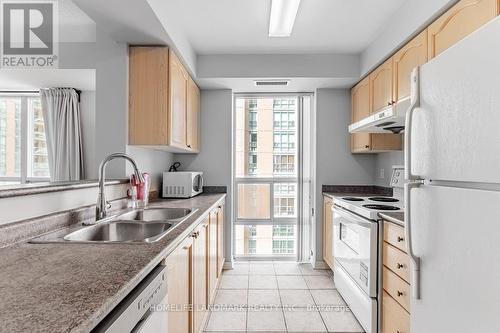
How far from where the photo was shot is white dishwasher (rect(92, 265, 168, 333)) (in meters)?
0.79

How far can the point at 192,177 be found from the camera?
10.4 feet

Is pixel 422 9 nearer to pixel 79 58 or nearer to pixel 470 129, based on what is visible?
pixel 470 129

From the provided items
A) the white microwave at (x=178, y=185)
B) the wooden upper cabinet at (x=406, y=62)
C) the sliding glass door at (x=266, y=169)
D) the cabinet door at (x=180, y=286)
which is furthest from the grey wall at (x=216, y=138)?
the cabinet door at (x=180, y=286)

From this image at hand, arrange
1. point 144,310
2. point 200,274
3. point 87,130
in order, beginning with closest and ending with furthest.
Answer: point 144,310 < point 200,274 < point 87,130

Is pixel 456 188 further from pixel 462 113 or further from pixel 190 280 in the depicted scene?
pixel 190 280

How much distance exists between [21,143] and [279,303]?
4163 mm

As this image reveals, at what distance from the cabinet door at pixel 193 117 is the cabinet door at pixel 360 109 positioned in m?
1.87

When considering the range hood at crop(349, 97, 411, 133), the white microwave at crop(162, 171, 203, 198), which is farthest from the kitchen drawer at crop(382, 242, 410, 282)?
the white microwave at crop(162, 171, 203, 198)

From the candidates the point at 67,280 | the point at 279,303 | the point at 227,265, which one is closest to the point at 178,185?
the point at 227,265

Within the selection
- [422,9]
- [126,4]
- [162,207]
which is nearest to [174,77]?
[126,4]

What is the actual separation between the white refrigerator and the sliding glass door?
2643 mm

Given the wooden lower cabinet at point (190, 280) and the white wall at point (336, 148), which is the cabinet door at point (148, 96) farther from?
the white wall at point (336, 148)

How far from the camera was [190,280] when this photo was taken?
1.69 m

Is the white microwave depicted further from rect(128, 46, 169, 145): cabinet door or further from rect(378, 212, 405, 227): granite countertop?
rect(378, 212, 405, 227): granite countertop
